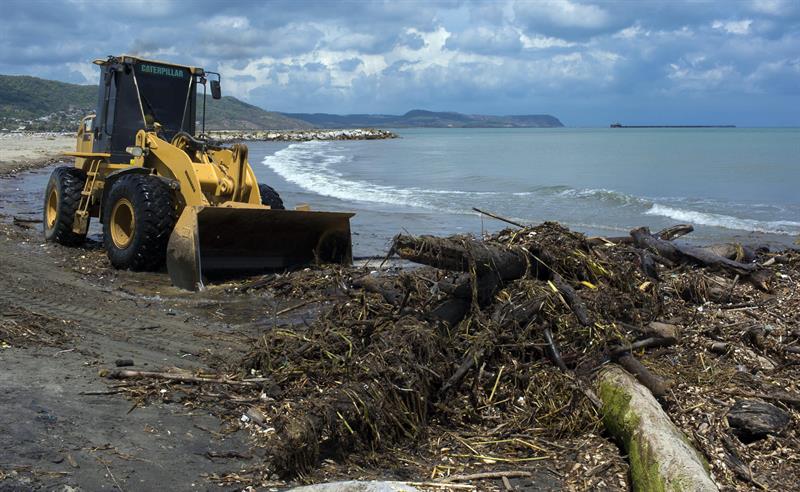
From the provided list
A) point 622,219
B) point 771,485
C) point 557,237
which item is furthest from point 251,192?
point 622,219

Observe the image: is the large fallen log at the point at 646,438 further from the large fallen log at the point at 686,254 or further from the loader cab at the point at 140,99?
the loader cab at the point at 140,99

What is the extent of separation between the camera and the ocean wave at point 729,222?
1689cm

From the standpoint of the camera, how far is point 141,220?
386 inches

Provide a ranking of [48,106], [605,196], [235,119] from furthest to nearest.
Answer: [235,119]
[48,106]
[605,196]

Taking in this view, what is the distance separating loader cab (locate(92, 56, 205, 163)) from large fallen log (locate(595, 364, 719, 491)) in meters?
8.38

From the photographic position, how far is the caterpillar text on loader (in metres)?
9.57

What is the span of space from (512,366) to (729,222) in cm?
1390

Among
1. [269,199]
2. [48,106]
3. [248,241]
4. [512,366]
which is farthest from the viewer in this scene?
[48,106]

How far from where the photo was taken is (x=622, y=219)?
60.5 feet

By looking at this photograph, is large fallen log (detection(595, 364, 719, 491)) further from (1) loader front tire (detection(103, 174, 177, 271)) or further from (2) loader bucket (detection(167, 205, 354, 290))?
(1) loader front tire (detection(103, 174, 177, 271))

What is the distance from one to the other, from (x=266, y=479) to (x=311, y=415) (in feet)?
1.71

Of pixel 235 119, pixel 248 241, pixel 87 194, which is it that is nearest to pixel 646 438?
pixel 248 241

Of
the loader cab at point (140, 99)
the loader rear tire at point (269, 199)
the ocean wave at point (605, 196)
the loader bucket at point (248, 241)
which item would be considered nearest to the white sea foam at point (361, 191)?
the ocean wave at point (605, 196)

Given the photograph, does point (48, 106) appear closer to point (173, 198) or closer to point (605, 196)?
point (605, 196)
